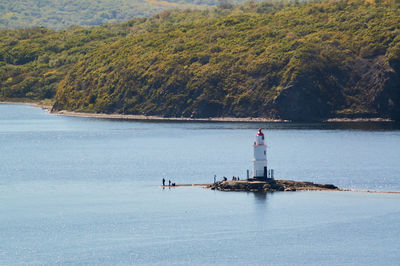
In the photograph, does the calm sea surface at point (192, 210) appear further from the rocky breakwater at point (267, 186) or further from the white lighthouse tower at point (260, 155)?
the white lighthouse tower at point (260, 155)

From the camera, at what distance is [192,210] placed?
9025 centimetres

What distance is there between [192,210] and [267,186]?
10036 mm

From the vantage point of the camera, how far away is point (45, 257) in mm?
73375

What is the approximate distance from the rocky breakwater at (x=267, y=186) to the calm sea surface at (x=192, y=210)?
0.86 meters

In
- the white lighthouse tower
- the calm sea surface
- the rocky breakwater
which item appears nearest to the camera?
the calm sea surface

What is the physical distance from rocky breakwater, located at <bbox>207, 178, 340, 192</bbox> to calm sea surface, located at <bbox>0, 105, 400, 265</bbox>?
0.86 metres

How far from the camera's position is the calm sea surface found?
74688mm

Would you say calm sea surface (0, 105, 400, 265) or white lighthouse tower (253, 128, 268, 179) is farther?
white lighthouse tower (253, 128, 268, 179)

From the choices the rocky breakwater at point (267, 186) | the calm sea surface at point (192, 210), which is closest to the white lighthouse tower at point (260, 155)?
the rocky breakwater at point (267, 186)

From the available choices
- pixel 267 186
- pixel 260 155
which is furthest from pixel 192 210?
pixel 260 155

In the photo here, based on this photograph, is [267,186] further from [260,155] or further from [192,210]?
[192,210]

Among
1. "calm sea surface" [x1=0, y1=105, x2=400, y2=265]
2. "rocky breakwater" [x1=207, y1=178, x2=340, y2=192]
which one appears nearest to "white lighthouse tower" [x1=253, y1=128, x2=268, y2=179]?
"rocky breakwater" [x1=207, y1=178, x2=340, y2=192]

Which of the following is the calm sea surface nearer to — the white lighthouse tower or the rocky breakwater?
the rocky breakwater

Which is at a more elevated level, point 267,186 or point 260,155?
point 260,155
